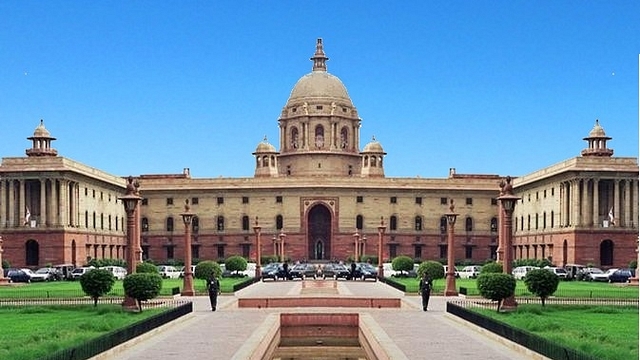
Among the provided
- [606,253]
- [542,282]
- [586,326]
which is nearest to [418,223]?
[606,253]

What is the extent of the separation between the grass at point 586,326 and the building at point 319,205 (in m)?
41.3

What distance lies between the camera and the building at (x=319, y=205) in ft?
236

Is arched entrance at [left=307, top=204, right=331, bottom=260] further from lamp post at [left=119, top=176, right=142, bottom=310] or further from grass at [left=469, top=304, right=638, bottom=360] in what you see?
grass at [left=469, top=304, right=638, bottom=360]

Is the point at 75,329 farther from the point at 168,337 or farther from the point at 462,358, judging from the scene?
the point at 462,358

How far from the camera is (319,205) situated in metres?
95.2

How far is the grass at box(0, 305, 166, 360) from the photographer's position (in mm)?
19062

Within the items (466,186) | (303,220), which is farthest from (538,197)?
(303,220)

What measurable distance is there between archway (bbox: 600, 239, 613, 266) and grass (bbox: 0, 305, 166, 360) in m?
49.8

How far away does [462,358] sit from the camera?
744 inches

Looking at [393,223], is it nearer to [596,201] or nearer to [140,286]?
[596,201]

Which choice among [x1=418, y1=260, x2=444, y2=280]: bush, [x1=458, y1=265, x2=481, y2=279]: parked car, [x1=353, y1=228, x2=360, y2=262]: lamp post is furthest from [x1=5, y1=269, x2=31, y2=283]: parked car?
[x1=353, y1=228, x2=360, y2=262]: lamp post

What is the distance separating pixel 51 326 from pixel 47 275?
33.0 m

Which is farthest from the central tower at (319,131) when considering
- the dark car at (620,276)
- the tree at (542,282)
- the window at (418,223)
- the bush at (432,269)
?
the tree at (542,282)

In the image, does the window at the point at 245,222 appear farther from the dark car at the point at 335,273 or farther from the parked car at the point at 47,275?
the parked car at the point at 47,275
